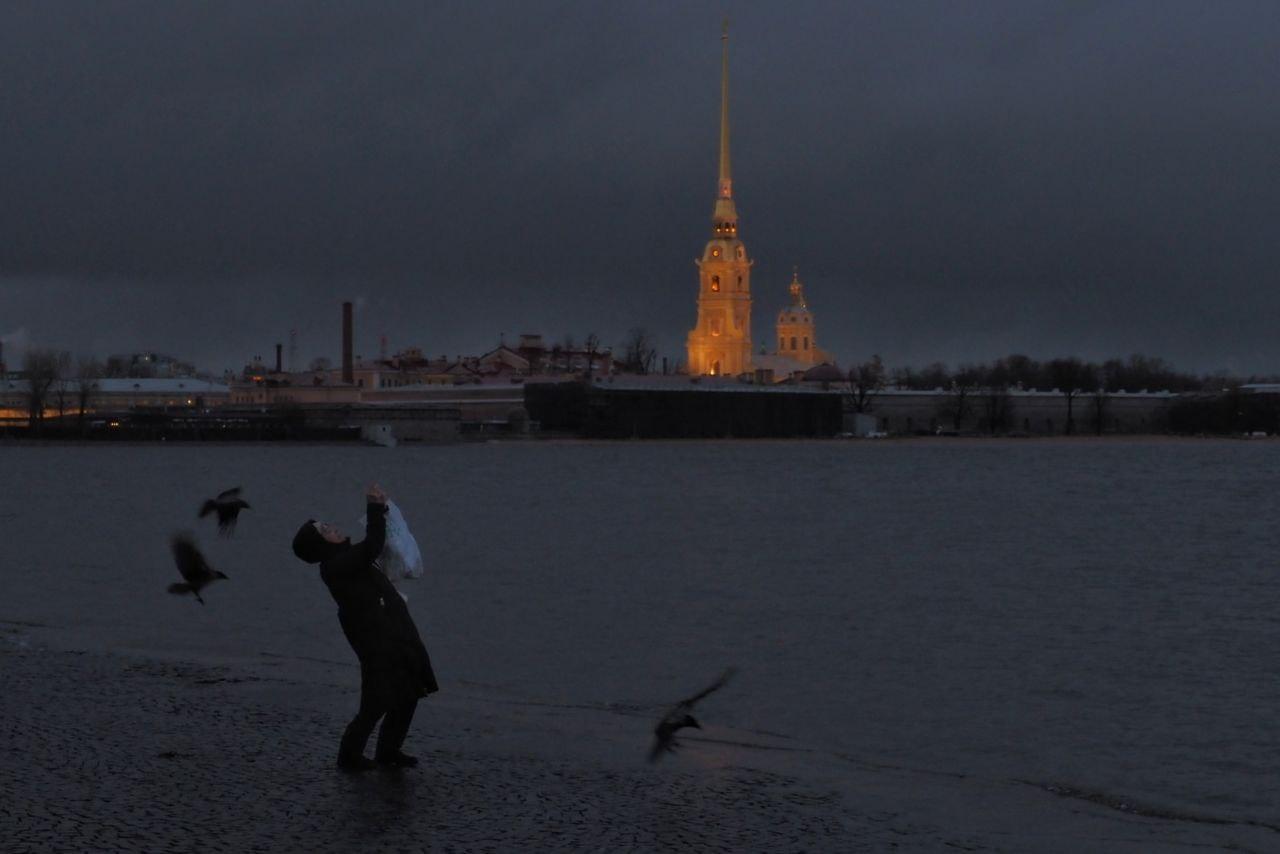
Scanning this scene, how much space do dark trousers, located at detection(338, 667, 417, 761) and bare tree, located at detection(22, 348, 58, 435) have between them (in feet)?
338

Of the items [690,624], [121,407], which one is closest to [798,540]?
[690,624]

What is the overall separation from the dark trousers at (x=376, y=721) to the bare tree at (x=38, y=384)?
103021 millimetres

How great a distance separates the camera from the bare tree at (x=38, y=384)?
10838cm

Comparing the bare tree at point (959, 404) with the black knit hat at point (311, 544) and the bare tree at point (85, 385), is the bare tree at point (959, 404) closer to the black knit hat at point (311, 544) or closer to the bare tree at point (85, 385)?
the bare tree at point (85, 385)

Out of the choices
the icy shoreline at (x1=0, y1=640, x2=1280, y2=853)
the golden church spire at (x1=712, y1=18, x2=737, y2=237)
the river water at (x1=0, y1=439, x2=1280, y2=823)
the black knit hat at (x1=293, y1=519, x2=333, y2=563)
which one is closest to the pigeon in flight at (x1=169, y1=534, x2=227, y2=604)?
the icy shoreline at (x1=0, y1=640, x2=1280, y2=853)

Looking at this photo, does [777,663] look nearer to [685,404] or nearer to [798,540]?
[798,540]

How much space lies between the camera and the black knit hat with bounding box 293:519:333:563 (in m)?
8.27

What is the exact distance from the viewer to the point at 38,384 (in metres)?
116

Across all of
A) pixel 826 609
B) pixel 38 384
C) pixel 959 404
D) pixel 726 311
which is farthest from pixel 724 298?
pixel 826 609

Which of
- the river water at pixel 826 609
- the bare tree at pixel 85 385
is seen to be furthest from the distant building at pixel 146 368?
the river water at pixel 826 609

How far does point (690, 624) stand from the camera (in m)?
19.2

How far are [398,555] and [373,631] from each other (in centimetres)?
43

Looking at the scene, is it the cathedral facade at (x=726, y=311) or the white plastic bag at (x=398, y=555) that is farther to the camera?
the cathedral facade at (x=726, y=311)

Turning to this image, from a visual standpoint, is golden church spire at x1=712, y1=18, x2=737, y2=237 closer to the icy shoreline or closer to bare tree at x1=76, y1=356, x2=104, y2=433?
bare tree at x1=76, y1=356, x2=104, y2=433
